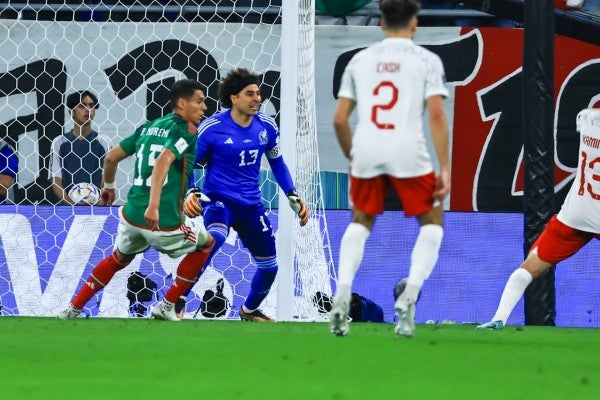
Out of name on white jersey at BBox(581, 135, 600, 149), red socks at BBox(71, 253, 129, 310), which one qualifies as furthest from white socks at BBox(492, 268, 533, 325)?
red socks at BBox(71, 253, 129, 310)

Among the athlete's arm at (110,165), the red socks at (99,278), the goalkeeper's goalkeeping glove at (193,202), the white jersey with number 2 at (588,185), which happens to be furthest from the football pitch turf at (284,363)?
the goalkeeper's goalkeeping glove at (193,202)

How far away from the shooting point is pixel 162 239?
30.5ft

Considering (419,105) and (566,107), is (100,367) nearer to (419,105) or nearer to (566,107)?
(419,105)

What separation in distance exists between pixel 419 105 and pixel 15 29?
6383 millimetres

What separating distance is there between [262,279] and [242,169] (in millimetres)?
870

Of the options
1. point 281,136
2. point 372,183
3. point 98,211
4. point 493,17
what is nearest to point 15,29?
point 98,211

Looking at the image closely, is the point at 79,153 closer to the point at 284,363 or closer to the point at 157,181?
the point at 157,181

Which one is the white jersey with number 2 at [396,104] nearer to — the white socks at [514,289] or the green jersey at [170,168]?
the white socks at [514,289]

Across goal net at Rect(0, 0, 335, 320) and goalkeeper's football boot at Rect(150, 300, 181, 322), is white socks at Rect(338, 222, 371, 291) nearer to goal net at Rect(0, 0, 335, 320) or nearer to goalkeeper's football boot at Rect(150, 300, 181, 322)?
goalkeeper's football boot at Rect(150, 300, 181, 322)

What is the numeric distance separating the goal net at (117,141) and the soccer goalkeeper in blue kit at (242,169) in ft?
1.55

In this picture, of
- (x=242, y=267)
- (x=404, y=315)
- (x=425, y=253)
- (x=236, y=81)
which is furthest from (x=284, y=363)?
(x=242, y=267)

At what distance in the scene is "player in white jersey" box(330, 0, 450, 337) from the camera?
6578mm

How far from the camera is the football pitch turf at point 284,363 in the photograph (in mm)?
4836

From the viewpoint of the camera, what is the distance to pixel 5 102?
1222 centimetres
